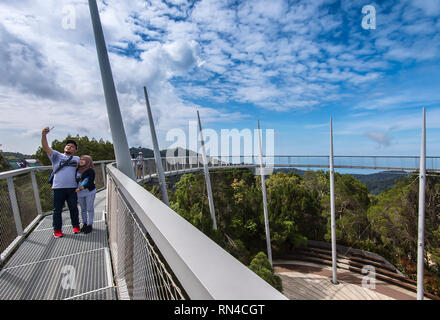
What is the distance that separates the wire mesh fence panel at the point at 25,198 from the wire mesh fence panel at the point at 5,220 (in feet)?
1.22

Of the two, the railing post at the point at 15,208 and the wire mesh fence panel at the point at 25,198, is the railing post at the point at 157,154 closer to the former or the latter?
the wire mesh fence panel at the point at 25,198

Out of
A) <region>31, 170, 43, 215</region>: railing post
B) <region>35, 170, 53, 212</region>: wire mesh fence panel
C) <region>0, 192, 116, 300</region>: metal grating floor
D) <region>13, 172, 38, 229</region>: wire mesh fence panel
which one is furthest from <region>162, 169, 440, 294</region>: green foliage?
<region>0, 192, 116, 300</region>: metal grating floor

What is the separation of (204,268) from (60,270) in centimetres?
318

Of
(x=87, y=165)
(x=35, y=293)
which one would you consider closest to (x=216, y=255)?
(x=35, y=293)

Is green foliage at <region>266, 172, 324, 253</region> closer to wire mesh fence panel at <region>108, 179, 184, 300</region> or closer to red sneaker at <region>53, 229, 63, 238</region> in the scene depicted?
red sneaker at <region>53, 229, 63, 238</region>

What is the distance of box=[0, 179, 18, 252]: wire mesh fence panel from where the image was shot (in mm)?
3756

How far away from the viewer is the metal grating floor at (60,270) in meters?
2.61

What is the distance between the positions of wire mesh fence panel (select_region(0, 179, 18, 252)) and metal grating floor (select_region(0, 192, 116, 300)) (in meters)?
0.21

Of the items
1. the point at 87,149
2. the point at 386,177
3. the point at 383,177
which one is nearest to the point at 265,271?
the point at 386,177

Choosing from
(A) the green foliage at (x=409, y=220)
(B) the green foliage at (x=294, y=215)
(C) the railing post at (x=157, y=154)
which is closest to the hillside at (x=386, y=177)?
→ (A) the green foliage at (x=409, y=220)

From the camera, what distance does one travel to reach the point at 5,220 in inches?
156

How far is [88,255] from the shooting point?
11.2ft
